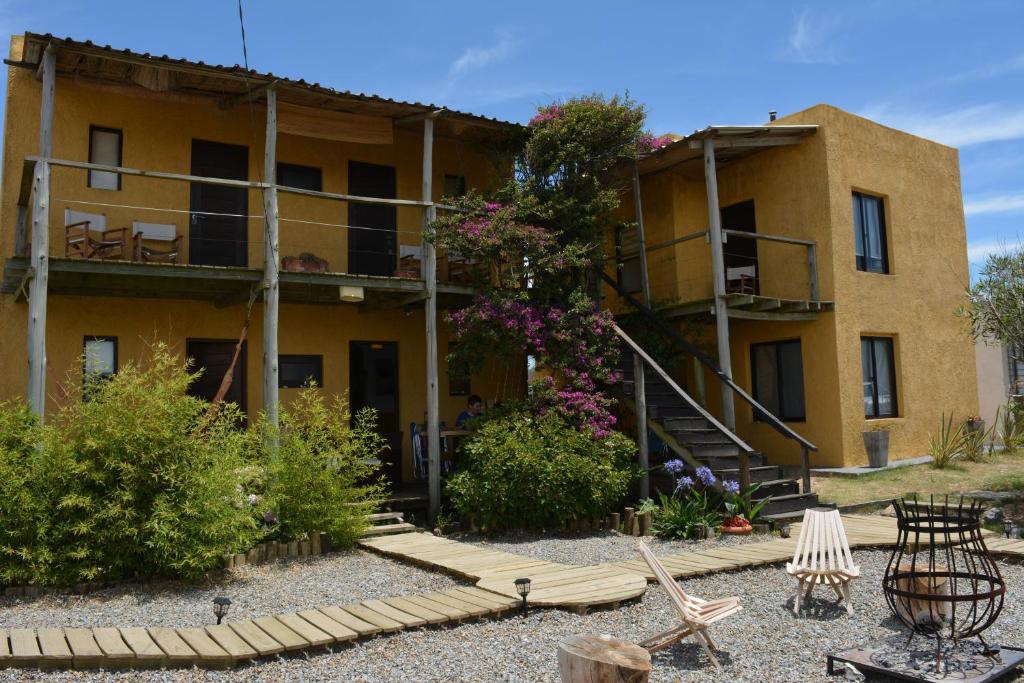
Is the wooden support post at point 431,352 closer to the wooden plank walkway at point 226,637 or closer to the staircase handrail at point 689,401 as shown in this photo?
the staircase handrail at point 689,401

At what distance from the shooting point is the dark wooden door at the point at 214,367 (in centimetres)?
1184

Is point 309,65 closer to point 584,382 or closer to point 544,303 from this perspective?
point 544,303

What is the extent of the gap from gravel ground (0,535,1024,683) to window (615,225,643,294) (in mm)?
8566

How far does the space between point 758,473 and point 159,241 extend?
913 centimetres

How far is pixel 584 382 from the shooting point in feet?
36.6

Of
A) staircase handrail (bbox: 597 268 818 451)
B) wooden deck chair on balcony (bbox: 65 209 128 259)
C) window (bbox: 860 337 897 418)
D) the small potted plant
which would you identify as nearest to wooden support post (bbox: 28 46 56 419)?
wooden deck chair on balcony (bbox: 65 209 128 259)

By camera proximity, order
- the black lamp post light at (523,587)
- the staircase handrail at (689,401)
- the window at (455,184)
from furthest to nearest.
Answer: the window at (455,184) → the staircase handrail at (689,401) → the black lamp post light at (523,587)

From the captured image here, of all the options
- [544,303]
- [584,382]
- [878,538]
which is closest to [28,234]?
[544,303]

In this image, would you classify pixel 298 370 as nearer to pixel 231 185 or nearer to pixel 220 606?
pixel 231 185

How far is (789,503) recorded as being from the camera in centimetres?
1059

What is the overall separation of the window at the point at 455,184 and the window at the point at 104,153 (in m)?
5.18

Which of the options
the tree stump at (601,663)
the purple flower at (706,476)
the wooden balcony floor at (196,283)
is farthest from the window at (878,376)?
the tree stump at (601,663)

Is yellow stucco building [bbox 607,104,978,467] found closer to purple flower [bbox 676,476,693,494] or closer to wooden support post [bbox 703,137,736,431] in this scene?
wooden support post [bbox 703,137,736,431]

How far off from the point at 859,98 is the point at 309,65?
1030cm
